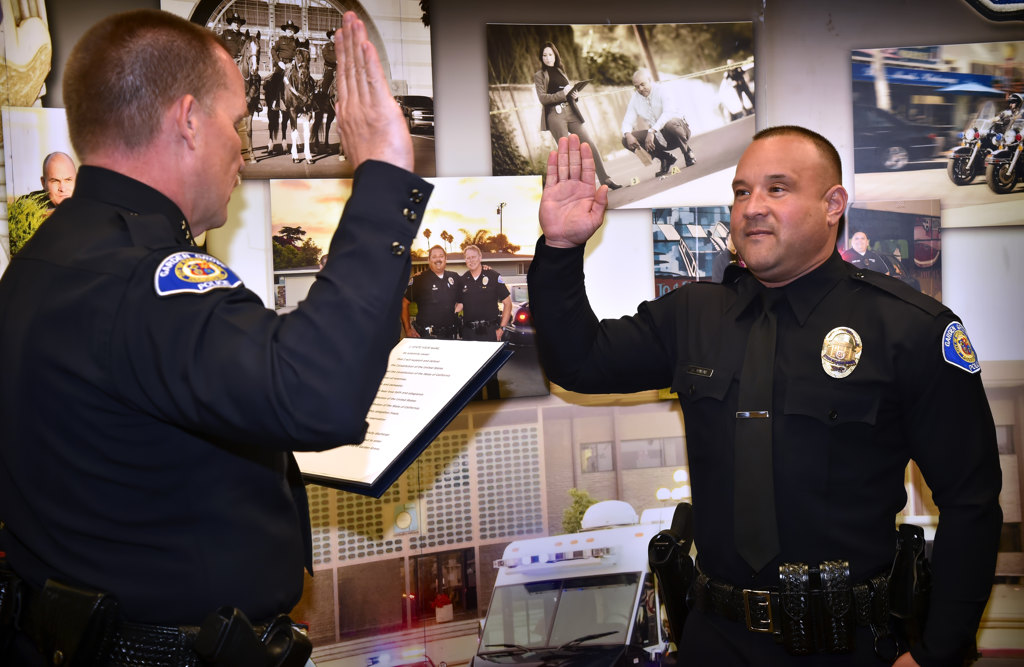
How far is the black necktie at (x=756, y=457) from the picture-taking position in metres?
1.83

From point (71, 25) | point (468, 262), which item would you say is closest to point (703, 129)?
point (468, 262)

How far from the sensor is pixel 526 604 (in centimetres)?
278

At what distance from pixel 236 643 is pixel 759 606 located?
1.26 m

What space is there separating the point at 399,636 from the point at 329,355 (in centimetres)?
205

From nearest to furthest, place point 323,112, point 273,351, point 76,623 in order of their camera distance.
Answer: point 273,351, point 76,623, point 323,112

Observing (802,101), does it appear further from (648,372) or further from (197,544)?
(197,544)

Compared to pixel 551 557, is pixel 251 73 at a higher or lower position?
higher

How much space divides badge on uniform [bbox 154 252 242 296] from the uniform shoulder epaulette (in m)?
1.68

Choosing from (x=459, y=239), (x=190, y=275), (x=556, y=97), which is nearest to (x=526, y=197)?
(x=459, y=239)

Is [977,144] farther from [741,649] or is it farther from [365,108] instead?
[365,108]

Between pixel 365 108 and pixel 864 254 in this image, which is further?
pixel 864 254

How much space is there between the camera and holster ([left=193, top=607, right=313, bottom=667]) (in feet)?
3.59

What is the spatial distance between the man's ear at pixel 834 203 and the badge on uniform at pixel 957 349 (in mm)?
411

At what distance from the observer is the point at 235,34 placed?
2.47 metres
